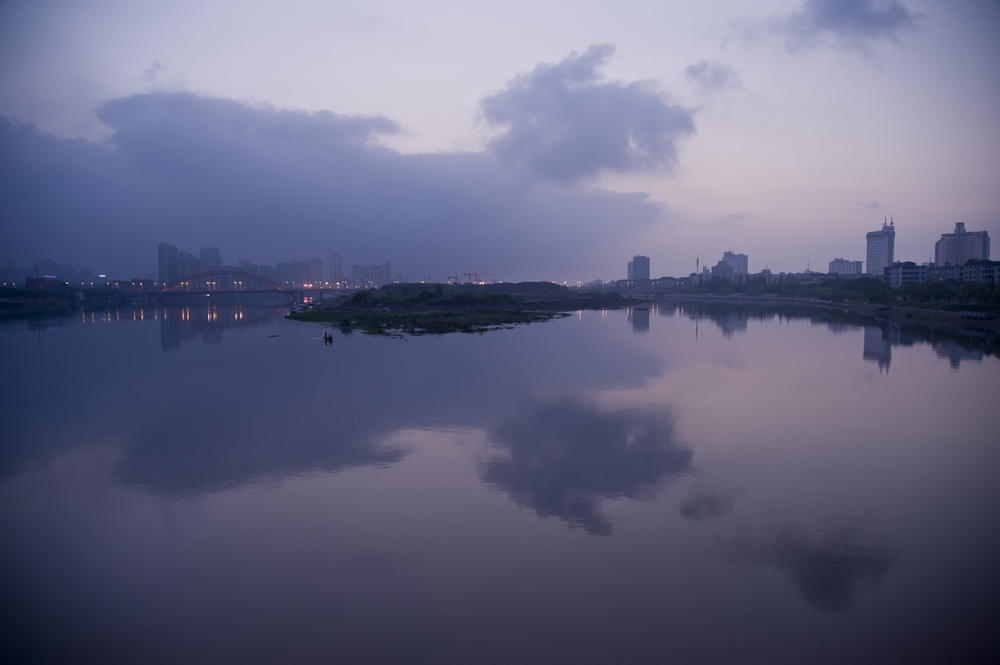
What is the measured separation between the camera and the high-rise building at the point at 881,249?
236 ft

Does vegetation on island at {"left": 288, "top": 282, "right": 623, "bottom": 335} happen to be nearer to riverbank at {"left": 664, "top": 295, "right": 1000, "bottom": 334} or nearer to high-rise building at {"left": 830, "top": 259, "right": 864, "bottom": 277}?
riverbank at {"left": 664, "top": 295, "right": 1000, "bottom": 334}

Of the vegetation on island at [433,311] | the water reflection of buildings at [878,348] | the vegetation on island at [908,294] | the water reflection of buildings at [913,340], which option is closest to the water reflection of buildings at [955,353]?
the water reflection of buildings at [913,340]

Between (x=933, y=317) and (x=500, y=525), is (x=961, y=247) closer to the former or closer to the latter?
(x=933, y=317)

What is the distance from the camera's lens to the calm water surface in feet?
7.96

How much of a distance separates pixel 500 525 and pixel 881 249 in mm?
85540

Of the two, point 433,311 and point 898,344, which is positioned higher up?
point 433,311

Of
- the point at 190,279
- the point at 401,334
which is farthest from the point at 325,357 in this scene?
the point at 190,279

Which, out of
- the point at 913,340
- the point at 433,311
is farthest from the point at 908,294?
the point at 433,311

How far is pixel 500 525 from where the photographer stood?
11.1 ft

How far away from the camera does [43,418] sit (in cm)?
613

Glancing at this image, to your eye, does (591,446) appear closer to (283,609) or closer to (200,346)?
(283,609)

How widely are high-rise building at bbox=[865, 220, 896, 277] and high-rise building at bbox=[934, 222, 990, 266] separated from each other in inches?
386

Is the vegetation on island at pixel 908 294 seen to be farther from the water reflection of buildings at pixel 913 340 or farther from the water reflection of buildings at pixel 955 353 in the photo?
the water reflection of buildings at pixel 955 353

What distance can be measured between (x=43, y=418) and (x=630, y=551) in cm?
639
